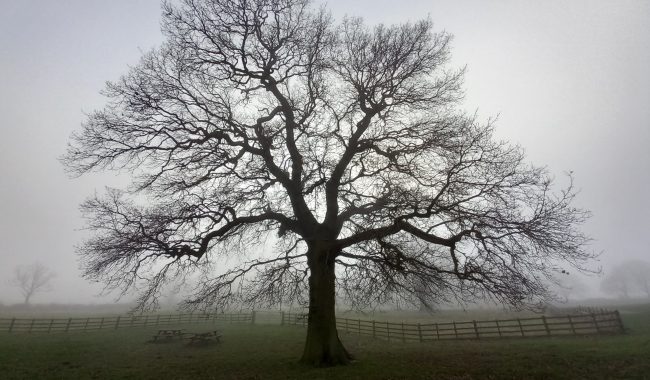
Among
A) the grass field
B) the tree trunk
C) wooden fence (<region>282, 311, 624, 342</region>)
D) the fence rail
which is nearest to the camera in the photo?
the grass field

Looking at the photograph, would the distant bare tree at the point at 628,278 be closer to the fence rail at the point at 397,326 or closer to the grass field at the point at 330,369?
the fence rail at the point at 397,326

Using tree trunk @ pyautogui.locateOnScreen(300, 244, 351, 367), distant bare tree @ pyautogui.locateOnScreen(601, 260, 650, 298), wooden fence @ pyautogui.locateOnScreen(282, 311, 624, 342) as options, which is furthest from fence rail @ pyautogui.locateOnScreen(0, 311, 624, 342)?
distant bare tree @ pyautogui.locateOnScreen(601, 260, 650, 298)

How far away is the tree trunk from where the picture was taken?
1150 centimetres

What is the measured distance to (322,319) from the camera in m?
11.8

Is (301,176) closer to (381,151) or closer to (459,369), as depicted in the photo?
(381,151)

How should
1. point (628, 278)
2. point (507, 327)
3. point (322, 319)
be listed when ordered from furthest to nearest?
point (628, 278) → point (507, 327) → point (322, 319)

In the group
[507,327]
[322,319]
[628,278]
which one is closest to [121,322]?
[322,319]

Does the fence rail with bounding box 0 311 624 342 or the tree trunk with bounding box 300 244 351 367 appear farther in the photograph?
the fence rail with bounding box 0 311 624 342

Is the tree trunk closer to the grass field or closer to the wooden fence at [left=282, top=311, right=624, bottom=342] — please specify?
the grass field

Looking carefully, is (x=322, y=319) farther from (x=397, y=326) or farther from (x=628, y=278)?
(x=628, y=278)

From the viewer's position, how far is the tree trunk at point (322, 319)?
11500 millimetres

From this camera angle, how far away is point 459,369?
36.6 ft

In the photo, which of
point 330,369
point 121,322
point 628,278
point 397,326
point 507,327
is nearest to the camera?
point 330,369

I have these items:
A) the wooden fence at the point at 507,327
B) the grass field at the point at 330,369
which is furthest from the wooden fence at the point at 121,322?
the wooden fence at the point at 507,327
